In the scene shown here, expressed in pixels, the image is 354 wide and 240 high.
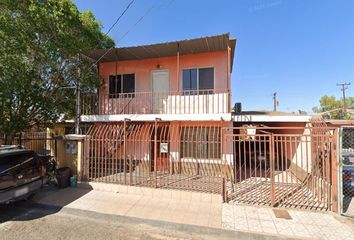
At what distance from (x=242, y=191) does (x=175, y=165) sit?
11.6 ft

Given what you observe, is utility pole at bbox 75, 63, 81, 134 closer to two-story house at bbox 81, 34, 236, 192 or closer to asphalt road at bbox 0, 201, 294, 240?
two-story house at bbox 81, 34, 236, 192

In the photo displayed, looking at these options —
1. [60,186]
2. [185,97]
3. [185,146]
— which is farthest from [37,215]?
[185,97]

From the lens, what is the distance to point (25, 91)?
880 centimetres

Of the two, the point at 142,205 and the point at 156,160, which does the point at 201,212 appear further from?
the point at 156,160

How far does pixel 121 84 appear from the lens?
40.2 feet

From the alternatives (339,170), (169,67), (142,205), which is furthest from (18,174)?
(339,170)

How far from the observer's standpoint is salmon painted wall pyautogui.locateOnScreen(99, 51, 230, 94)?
10609 millimetres

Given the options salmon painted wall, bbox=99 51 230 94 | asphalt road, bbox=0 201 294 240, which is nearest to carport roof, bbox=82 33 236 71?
salmon painted wall, bbox=99 51 230 94

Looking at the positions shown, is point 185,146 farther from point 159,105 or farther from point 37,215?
point 37,215

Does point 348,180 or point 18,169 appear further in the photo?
point 348,180

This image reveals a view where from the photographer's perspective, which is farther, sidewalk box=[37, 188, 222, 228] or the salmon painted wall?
the salmon painted wall

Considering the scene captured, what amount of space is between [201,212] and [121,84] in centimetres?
845

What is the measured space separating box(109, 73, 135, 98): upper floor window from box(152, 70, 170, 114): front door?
4.26ft

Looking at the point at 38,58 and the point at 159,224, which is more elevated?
the point at 38,58
